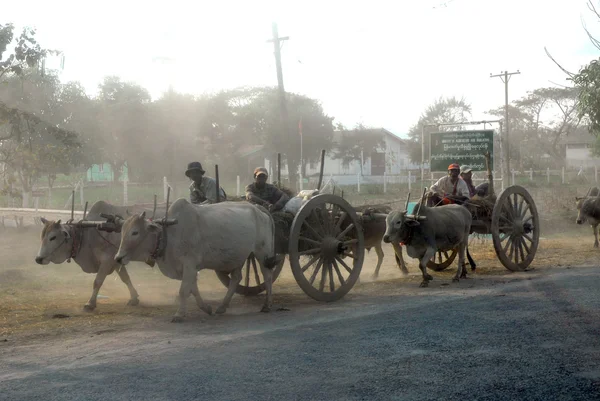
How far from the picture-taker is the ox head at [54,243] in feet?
31.2

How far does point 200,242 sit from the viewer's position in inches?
349

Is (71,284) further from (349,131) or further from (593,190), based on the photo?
(349,131)

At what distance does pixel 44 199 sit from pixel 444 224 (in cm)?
2465

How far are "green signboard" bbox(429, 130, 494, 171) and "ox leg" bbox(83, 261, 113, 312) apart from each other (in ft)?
47.3

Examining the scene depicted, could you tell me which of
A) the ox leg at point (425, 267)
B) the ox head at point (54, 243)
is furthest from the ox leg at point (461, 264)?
the ox head at point (54, 243)

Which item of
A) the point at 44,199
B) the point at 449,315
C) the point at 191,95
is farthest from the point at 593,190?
the point at 191,95

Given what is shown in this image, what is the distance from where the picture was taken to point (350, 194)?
32.9 m

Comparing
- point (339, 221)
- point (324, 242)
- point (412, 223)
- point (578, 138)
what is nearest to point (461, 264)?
point (412, 223)

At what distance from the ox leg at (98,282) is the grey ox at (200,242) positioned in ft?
4.47

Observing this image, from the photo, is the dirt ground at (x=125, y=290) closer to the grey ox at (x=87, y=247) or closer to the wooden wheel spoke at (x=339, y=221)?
the grey ox at (x=87, y=247)

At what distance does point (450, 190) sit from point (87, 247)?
686 centimetres

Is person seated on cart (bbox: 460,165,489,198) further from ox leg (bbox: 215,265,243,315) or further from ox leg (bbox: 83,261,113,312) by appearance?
ox leg (bbox: 83,261,113,312)

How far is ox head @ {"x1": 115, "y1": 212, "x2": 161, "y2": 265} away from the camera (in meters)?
8.34

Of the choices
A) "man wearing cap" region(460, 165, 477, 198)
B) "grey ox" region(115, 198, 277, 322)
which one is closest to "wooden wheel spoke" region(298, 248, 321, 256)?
"grey ox" region(115, 198, 277, 322)
